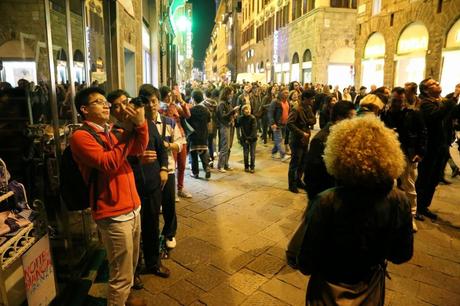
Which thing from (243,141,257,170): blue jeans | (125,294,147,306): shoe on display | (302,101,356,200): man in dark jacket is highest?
(302,101,356,200): man in dark jacket

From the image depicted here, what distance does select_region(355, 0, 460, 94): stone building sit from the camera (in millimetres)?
14266

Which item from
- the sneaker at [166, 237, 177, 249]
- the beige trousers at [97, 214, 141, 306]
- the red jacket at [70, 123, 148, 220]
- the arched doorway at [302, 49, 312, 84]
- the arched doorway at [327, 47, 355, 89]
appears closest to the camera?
the red jacket at [70, 123, 148, 220]

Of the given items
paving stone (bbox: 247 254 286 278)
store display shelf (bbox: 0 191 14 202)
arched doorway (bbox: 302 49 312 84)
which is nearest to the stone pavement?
paving stone (bbox: 247 254 286 278)

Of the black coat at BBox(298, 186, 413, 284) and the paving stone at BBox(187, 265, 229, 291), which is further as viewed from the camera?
the paving stone at BBox(187, 265, 229, 291)

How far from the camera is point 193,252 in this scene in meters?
4.39

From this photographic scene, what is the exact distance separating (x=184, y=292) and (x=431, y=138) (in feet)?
13.6

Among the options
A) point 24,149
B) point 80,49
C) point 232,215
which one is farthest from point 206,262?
point 80,49

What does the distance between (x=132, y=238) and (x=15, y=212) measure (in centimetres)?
82

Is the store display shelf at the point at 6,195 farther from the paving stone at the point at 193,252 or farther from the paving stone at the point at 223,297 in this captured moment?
the paving stone at the point at 193,252

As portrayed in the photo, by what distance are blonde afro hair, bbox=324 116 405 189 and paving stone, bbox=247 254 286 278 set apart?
237 cm

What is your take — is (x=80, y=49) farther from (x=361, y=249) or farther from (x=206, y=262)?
(x=361, y=249)

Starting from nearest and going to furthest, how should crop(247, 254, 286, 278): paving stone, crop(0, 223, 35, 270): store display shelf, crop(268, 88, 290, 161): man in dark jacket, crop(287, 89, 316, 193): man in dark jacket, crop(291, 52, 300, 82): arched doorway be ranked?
crop(0, 223, 35, 270): store display shelf
crop(247, 254, 286, 278): paving stone
crop(287, 89, 316, 193): man in dark jacket
crop(268, 88, 290, 161): man in dark jacket
crop(291, 52, 300, 82): arched doorway

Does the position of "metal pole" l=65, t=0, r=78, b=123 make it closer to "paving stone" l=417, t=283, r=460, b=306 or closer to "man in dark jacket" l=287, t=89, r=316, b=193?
"man in dark jacket" l=287, t=89, r=316, b=193

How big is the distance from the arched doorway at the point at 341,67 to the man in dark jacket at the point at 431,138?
2051 centimetres
